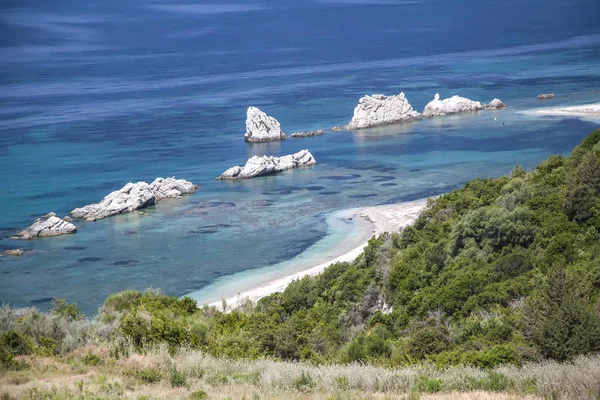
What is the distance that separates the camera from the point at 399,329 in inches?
792

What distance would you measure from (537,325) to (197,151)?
63797mm

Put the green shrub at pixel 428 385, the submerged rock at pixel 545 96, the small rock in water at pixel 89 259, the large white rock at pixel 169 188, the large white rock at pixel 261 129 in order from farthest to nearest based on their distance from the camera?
1. the submerged rock at pixel 545 96
2. the large white rock at pixel 261 129
3. the large white rock at pixel 169 188
4. the small rock in water at pixel 89 259
5. the green shrub at pixel 428 385

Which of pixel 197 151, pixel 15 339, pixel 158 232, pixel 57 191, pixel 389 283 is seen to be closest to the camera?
pixel 15 339

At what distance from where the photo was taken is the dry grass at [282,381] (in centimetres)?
1126

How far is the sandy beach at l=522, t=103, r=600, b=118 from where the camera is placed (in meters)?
79.7

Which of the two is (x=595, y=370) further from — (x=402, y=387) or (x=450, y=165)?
(x=450, y=165)

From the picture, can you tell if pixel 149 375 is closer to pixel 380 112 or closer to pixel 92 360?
pixel 92 360

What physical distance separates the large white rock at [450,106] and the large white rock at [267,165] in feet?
87.8

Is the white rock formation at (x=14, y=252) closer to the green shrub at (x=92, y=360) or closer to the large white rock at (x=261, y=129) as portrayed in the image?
the green shrub at (x=92, y=360)

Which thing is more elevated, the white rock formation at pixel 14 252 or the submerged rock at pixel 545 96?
the submerged rock at pixel 545 96

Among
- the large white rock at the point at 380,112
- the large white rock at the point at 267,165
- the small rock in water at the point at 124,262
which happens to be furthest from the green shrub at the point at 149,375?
the large white rock at the point at 380,112

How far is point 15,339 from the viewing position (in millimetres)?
16234

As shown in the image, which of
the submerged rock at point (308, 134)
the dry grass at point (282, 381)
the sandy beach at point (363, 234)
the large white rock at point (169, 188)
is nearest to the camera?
the dry grass at point (282, 381)

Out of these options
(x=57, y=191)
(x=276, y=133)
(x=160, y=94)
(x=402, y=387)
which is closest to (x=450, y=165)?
(x=276, y=133)
